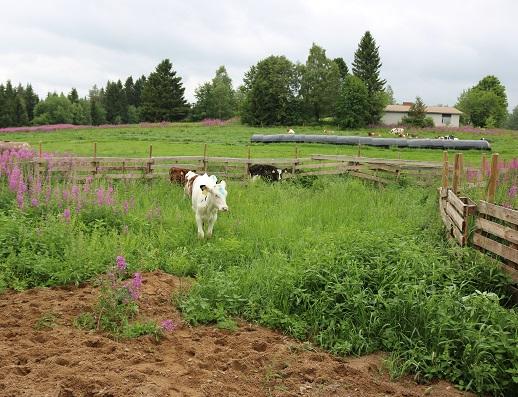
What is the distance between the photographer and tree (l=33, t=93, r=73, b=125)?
286ft

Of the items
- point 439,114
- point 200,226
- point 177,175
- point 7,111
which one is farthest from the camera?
point 439,114

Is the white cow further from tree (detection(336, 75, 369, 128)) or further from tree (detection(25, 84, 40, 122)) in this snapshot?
tree (detection(25, 84, 40, 122))

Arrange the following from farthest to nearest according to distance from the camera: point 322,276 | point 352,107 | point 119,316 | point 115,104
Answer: point 115,104, point 352,107, point 322,276, point 119,316

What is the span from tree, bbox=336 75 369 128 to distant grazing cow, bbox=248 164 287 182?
41.2 m

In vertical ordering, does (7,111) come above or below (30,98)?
below

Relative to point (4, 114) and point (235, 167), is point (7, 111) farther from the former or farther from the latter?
point (235, 167)

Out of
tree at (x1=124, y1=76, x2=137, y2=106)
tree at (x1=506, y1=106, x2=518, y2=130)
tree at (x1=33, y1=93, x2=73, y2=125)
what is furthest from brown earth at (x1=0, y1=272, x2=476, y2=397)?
tree at (x1=506, y1=106, x2=518, y2=130)

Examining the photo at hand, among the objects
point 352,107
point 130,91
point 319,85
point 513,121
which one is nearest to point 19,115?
point 130,91

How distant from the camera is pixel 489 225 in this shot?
7.02m

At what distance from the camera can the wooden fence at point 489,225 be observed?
647 centimetres

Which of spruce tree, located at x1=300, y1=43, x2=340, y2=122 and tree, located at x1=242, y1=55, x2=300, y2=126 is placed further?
spruce tree, located at x1=300, y1=43, x2=340, y2=122

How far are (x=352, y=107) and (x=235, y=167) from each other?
4247cm

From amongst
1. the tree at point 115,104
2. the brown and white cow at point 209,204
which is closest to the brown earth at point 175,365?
the brown and white cow at point 209,204

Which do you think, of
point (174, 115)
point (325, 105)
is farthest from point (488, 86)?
point (174, 115)
